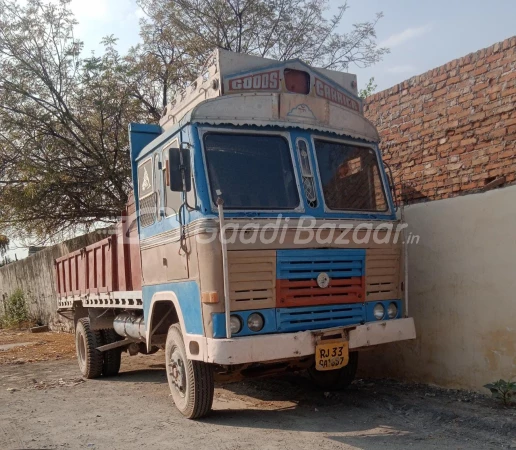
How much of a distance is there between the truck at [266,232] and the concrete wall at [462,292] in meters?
0.66

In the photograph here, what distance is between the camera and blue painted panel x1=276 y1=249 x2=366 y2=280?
488cm

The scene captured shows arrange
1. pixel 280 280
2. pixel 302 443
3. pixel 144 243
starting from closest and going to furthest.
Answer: pixel 302 443, pixel 280 280, pixel 144 243

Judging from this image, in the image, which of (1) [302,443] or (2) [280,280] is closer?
(1) [302,443]

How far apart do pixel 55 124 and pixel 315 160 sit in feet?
27.7

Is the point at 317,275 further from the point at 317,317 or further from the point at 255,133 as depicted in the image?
the point at 255,133

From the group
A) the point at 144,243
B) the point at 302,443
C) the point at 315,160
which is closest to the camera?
the point at 302,443

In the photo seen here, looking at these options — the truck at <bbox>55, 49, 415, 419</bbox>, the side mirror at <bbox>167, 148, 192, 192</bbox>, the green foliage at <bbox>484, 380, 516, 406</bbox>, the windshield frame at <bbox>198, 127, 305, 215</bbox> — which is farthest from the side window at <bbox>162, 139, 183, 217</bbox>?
the green foliage at <bbox>484, 380, 516, 406</bbox>

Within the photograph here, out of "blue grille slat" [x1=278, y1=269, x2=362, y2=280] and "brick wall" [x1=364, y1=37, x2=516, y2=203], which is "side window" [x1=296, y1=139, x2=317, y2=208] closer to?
"blue grille slat" [x1=278, y1=269, x2=362, y2=280]

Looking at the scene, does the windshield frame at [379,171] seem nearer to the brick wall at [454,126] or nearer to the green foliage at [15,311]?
the brick wall at [454,126]

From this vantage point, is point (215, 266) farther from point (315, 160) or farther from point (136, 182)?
point (136, 182)

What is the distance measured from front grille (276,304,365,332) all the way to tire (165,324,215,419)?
827 millimetres

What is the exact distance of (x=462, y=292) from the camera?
578 cm

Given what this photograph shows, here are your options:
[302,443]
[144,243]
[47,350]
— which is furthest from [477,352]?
[47,350]

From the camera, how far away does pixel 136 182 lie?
20.9 feet
